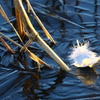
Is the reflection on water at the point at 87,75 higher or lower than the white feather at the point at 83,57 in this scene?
lower

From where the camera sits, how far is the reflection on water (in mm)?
2392

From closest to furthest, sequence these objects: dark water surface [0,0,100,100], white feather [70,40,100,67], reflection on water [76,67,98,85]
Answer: dark water surface [0,0,100,100] → reflection on water [76,67,98,85] → white feather [70,40,100,67]

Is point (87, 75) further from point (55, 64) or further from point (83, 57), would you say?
point (55, 64)

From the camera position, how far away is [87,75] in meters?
2.47

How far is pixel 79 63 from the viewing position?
2588 mm

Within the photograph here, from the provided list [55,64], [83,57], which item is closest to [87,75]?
[83,57]

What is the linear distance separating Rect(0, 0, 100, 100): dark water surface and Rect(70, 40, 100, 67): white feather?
0.06 meters

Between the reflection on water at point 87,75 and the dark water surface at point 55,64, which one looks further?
the reflection on water at point 87,75

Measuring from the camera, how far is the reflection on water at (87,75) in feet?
7.85

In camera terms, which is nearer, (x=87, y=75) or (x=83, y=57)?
(x=87, y=75)

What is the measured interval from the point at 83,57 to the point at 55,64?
0.94 ft

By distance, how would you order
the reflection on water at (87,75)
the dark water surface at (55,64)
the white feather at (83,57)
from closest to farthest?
1. the dark water surface at (55,64)
2. the reflection on water at (87,75)
3. the white feather at (83,57)

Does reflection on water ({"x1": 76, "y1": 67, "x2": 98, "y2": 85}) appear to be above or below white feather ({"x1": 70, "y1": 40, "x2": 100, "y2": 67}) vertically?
below

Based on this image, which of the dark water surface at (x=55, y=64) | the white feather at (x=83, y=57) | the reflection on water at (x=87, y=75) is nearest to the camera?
the dark water surface at (x=55, y=64)
